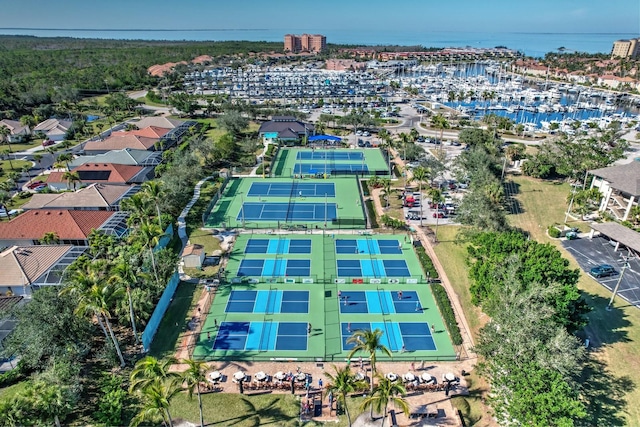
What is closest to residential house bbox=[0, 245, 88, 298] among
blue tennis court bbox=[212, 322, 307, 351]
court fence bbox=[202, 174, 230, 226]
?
court fence bbox=[202, 174, 230, 226]

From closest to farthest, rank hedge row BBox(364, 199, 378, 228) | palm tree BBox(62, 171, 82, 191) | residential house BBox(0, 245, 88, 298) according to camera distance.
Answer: residential house BBox(0, 245, 88, 298)
hedge row BBox(364, 199, 378, 228)
palm tree BBox(62, 171, 82, 191)

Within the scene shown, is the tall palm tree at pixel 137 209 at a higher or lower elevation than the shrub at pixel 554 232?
higher

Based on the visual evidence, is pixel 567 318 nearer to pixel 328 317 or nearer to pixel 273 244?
pixel 328 317

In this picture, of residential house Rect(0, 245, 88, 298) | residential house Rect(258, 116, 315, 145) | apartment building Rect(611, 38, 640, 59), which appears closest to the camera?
residential house Rect(0, 245, 88, 298)

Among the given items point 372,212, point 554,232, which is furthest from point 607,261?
point 372,212

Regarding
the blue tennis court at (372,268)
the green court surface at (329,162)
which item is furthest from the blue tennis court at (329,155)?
the blue tennis court at (372,268)

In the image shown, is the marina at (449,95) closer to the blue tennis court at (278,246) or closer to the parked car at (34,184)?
the parked car at (34,184)

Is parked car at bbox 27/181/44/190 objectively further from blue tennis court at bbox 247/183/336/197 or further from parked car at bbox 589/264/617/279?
parked car at bbox 589/264/617/279
